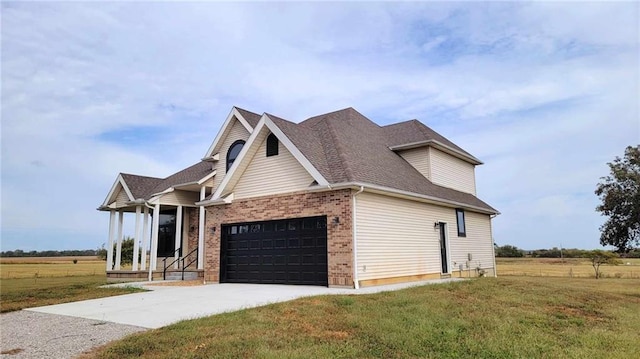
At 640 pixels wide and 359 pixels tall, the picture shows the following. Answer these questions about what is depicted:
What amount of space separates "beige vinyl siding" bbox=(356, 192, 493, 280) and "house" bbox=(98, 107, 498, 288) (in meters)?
0.04

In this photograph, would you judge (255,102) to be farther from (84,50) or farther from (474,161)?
(474,161)

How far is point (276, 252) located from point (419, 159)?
8.51 metres

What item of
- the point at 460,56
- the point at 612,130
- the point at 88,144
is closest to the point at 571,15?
the point at 460,56

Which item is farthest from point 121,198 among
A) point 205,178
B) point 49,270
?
point 49,270

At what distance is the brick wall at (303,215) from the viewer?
12.2 metres

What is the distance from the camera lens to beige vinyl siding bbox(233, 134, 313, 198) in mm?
13734

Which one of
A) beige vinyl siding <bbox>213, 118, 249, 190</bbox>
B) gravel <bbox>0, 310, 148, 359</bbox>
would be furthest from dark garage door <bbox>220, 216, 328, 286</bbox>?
gravel <bbox>0, 310, 148, 359</bbox>

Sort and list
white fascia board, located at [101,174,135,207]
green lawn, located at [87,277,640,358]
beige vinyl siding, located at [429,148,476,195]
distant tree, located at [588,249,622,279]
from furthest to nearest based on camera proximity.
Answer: distant tree, located at [588,249,622,279] < white fascia board, located at [101,174,135,207] < beige vinyl siding, located at [429,148,476,195] < green lawn, located at [87,277,640,358]

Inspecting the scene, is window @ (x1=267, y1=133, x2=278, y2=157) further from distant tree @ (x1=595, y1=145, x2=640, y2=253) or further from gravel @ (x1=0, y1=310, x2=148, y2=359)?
distant tree @ (x1=595, y1=145, x2=640, y2=253)

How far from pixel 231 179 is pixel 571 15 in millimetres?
12624

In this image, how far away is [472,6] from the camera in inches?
510

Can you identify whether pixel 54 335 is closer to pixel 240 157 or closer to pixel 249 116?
pixel 240 157

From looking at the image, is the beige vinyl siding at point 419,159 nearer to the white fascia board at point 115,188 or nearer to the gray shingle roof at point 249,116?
the gray shingle roof at point 249,116

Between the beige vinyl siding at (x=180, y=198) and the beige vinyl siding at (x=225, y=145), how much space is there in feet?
6.76
